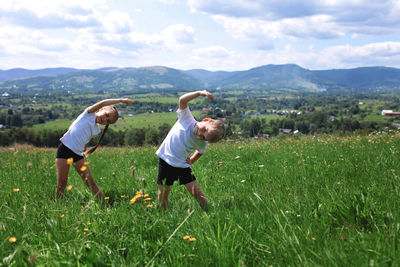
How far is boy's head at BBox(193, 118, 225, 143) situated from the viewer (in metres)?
3.44

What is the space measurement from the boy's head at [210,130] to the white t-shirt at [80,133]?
2110 mm

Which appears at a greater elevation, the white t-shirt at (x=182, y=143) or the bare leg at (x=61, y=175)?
the white t-shirt at (x=182, y=143)

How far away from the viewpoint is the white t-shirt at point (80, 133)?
4648 mm

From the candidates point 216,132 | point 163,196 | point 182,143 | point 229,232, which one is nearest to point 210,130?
point 216,132

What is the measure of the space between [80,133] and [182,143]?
202 centimetres

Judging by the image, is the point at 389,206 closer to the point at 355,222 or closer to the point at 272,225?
the point at 355,222

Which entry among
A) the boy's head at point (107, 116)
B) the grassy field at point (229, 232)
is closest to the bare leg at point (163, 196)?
the grassy field at point (229, 232)

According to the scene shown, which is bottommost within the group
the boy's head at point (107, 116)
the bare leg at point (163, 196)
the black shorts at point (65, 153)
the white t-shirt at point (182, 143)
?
the bare leg at point (163, 196)

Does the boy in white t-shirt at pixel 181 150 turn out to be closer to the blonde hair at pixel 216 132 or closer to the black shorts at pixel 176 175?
the black shorts at pixel 176 175

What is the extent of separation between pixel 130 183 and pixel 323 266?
3.73 m

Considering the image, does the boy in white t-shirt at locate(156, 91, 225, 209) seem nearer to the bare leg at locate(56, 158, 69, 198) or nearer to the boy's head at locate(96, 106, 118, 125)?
the boy's head at locate(96, 106, 118, 125)

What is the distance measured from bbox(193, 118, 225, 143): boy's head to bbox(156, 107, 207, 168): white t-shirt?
16cm

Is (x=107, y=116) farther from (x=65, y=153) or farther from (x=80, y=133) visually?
(x=65, y=153)

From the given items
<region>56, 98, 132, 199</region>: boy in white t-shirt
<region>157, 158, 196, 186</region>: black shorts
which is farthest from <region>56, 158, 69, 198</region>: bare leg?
<region>157, 158, 196, 186</region>: black shorts
